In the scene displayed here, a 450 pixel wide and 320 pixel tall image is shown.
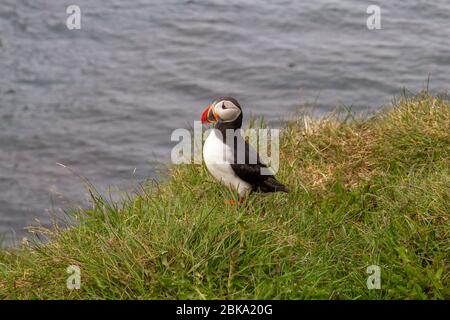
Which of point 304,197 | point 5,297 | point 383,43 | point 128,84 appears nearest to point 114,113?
point 128,84

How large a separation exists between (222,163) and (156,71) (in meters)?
6.90

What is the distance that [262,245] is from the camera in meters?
4.74

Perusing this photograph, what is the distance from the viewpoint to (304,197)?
5938 millimetres

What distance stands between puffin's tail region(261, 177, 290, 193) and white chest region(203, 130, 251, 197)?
122 millimetres

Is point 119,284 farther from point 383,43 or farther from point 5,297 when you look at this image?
point 383,43

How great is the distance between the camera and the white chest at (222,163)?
219 inches
